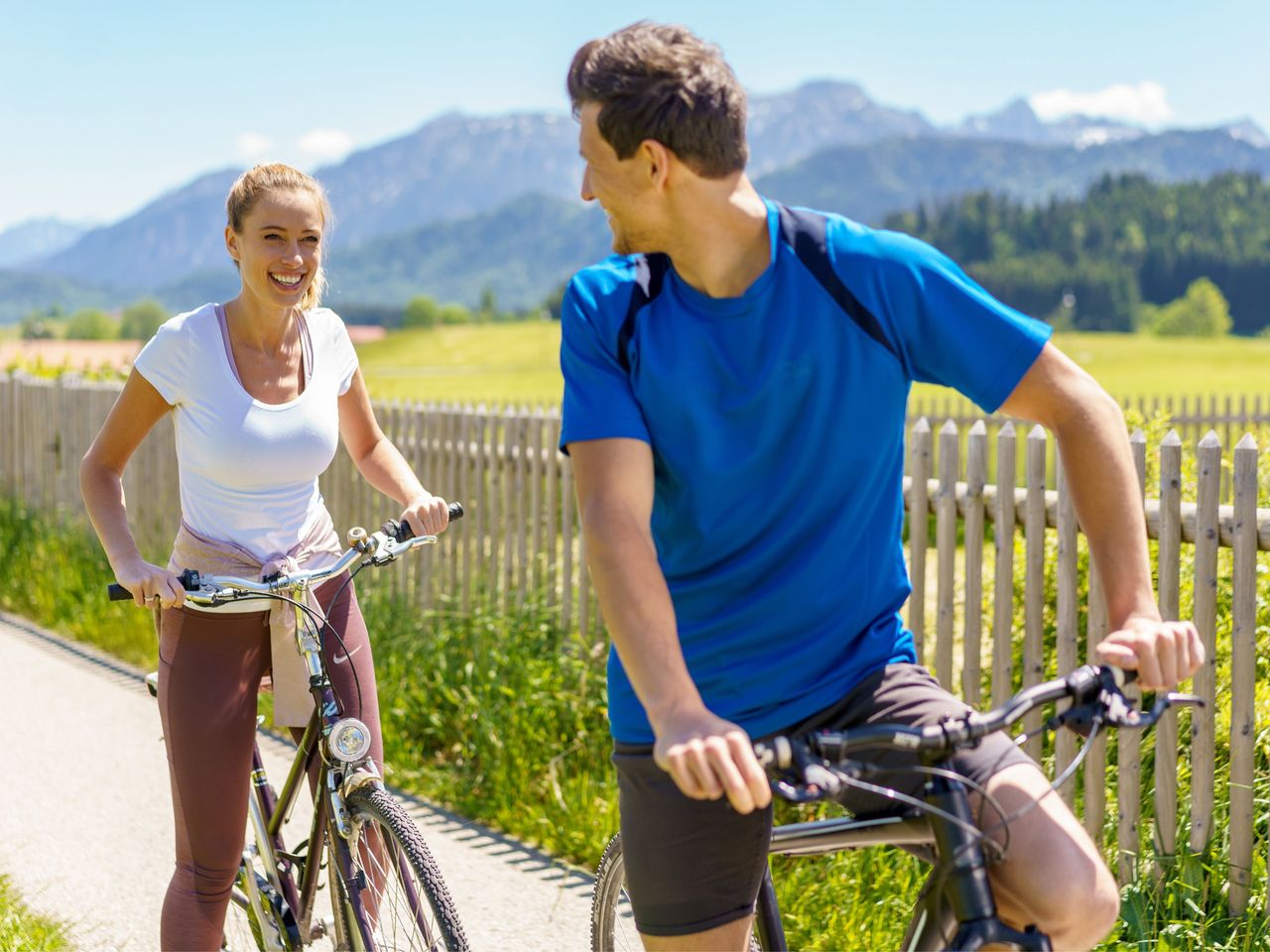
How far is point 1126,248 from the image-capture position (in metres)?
172

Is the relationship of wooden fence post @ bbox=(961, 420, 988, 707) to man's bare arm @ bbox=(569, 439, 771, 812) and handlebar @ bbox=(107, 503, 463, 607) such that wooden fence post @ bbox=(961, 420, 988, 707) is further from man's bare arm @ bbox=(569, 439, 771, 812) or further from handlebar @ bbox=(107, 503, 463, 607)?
man's bare arm @ bbox=(569, 439, 771, 812)

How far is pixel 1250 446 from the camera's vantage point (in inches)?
157

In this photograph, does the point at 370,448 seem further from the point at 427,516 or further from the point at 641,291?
the point at 641,291

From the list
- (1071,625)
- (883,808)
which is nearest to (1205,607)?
(1071,625)

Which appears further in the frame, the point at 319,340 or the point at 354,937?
the point at 319,340

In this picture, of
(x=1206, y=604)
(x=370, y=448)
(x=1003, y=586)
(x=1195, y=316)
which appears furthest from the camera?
(x=1195, y=316)

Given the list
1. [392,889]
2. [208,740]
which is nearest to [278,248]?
[208,740]

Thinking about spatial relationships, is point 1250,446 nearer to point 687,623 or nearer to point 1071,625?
point 1071,625

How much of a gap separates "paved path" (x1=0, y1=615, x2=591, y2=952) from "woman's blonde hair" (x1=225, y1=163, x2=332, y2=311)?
214 cm

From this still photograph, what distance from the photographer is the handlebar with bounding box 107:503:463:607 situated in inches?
117

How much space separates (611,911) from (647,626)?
3.72 ft

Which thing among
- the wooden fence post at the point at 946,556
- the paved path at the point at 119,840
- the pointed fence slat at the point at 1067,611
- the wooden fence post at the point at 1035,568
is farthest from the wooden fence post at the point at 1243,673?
the paved path at the point at 119,840

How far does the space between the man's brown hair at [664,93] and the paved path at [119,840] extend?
3.07 metres

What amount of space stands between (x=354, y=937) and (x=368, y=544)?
820mm
